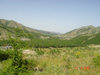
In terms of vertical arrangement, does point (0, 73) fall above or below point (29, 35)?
below

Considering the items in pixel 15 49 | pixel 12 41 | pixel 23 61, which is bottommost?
pixel 23 61

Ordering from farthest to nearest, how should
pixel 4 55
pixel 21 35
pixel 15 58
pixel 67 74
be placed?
pixel 4 55 < pixel 21 35 < pixel 15 58 < pixel 67 74

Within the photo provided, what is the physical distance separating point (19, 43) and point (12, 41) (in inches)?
10.9

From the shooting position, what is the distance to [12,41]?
13.6 ft

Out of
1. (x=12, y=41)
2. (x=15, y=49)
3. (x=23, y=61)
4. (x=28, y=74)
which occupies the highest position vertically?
(x=12, y=41)

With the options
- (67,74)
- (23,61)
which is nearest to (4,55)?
(23,61)

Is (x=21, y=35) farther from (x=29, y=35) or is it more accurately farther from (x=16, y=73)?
(x=16, y=73)

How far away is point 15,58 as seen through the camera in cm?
404

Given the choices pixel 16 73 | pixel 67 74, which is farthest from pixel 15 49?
pixel 67 74

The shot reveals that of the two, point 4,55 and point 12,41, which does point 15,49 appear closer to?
point 12,41

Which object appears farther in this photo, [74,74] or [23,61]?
[23,61]

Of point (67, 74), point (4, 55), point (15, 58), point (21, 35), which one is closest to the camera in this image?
point (67, 74)

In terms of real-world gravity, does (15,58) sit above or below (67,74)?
above

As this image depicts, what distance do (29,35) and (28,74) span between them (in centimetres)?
156
